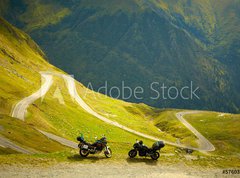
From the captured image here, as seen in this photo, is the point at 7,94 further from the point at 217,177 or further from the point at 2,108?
the point at 217,177

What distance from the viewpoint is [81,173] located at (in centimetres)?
3166

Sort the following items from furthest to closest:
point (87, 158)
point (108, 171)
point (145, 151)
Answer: point (145, 151) < point (87, 158) < point (108, 171)

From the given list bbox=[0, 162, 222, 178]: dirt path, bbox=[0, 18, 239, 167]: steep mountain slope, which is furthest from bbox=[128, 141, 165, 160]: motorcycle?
bbox=[0, 162, 222, 178]: dirt path

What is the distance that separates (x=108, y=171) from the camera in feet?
110

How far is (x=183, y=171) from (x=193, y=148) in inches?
5159

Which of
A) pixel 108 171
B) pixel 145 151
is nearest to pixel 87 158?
pixel 108 171

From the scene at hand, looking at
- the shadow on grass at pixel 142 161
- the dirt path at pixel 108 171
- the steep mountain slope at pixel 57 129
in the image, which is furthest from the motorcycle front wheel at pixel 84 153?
the shadow on grass at pixel 142 161

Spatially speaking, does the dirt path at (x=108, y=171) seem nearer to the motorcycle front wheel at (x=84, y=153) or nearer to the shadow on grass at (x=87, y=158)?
the shadow on grass at (x=87, y=158)

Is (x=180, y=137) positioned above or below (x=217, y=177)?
above

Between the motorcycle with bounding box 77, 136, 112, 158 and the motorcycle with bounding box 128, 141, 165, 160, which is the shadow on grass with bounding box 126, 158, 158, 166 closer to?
the motorcycle with bounding box 128, 141, 165, 160

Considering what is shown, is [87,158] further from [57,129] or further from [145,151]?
[57,129]

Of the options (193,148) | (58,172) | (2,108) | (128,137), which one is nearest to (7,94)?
(2,108)

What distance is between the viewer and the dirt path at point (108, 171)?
3078cm

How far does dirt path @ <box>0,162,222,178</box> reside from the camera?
3078cm
